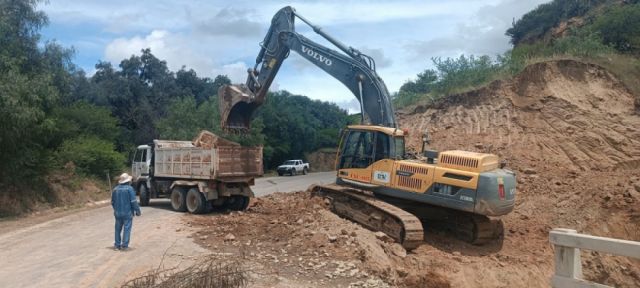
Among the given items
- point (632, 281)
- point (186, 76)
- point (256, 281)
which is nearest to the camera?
point (256, 281)

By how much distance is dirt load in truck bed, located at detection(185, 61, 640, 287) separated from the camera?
9.64 metres

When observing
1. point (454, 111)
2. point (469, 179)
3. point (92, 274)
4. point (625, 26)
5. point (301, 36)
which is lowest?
point (92, 274)

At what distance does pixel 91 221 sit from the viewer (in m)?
15.6

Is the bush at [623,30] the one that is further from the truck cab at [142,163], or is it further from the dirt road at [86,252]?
the dirt road at [86,252]

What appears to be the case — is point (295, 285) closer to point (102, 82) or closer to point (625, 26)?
point (625, 26)

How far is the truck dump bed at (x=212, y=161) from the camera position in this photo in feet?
52.1

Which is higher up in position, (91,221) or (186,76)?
(186,76)

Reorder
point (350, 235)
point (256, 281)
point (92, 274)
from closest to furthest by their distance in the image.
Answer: point (256, 281), point (92, 274), point (350, 235)

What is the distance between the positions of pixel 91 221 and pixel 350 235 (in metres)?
8.83

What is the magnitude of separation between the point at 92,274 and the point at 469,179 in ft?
23.6

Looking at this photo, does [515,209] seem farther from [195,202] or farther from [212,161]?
[195,202]

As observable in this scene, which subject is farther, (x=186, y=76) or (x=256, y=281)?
(x=186, y=76)

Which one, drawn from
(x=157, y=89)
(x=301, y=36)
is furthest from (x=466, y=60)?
(x=157, y=89)

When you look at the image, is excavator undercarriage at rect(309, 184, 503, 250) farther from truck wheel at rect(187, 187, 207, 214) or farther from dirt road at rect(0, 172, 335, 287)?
truck wheel at rect(187, 187, 207, 214)
